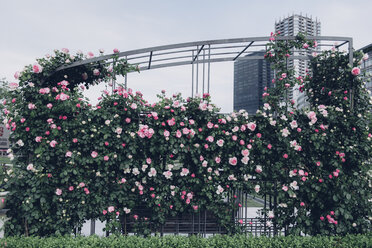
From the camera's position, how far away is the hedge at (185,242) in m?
3.88

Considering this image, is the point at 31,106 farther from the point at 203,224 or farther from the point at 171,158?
the point at 203,224

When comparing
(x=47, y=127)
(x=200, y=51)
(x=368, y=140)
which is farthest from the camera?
(x=200, y=51)

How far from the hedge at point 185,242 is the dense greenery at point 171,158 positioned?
13.0 inches

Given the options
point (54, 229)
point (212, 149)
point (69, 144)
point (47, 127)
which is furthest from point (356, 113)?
point (54, 229)

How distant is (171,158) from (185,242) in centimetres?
136

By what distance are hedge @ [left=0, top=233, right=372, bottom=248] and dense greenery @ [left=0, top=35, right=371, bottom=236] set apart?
1.08 ft

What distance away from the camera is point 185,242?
13.3 ft

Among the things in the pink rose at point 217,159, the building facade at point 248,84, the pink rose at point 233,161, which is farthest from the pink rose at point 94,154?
the building facade at point 248,84

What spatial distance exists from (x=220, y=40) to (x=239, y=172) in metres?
2.61

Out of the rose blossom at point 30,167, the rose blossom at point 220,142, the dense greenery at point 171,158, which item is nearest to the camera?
the rose blossom at point 30,167

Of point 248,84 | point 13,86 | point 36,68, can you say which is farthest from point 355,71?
point 248,84

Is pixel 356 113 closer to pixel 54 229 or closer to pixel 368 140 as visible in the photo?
pixel 368 140

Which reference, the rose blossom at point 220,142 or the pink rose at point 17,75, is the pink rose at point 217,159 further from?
the pink rose at point 17,75

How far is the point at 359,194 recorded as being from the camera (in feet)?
15.3
